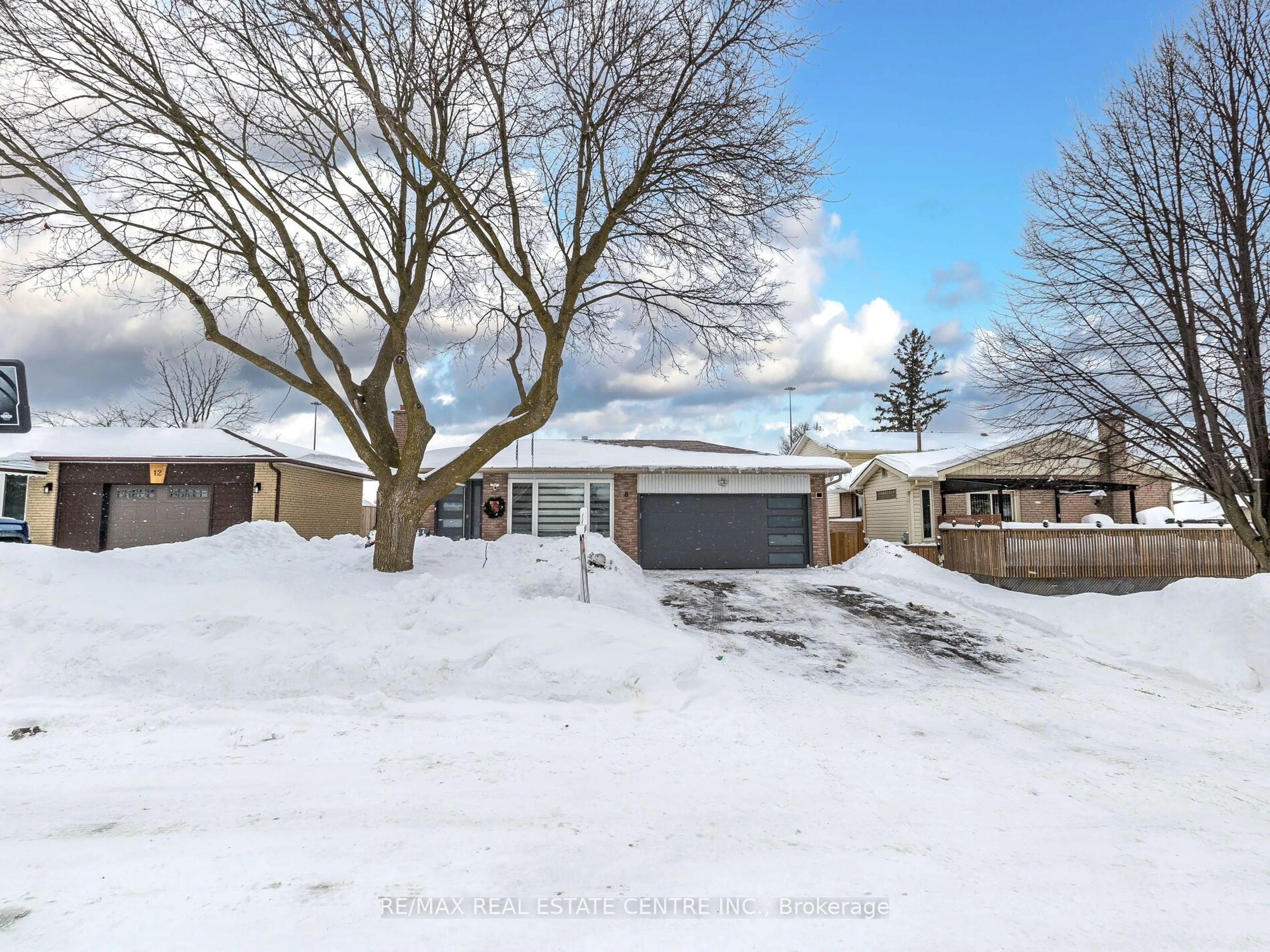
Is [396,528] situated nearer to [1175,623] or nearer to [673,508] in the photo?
[673,508]

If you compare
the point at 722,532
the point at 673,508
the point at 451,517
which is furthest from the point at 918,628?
the point at 451,517

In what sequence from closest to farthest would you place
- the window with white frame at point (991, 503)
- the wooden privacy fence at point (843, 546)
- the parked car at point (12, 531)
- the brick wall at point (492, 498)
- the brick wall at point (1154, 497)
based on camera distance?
the parked car at point (12, 531)
the brick wall at point (492, 498)
the wooden privacy fence at point (843, 546)
the brick wall at point (1154, 497)
the window with white frame at point (991, 503)

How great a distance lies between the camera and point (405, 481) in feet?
29.2

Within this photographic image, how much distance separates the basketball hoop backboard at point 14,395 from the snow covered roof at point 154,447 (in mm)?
12184

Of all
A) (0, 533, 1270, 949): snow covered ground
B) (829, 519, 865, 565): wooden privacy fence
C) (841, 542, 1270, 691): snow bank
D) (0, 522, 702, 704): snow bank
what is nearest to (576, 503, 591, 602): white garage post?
(0, 533, 1270, 949): snow covered ground

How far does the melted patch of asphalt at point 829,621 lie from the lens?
811 cm

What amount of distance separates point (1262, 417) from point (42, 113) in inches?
711

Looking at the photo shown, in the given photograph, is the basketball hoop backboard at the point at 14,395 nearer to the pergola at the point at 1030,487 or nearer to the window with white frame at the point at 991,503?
the pergola at the point at 1030,487

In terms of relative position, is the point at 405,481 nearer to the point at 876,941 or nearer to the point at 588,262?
the point at 588,262

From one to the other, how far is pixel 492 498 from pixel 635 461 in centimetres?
388

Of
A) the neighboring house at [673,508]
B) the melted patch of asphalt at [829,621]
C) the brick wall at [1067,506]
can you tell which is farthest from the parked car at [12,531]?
the brick wall at [1067,506]

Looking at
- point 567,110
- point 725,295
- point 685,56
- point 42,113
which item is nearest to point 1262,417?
point 725,295

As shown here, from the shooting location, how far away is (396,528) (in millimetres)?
8805

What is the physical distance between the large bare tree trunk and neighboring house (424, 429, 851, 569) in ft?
24.4
